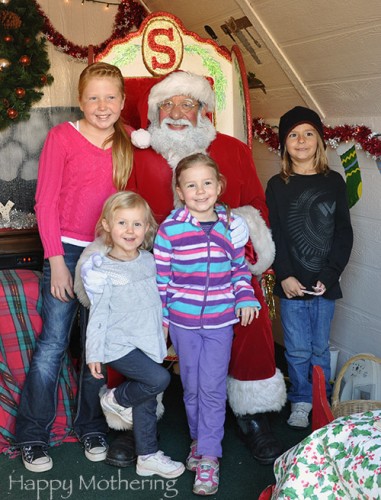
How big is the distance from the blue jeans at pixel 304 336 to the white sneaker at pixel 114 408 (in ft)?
2.80

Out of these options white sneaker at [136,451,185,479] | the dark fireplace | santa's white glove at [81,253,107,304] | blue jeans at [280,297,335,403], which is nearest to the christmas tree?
the dark fireplace

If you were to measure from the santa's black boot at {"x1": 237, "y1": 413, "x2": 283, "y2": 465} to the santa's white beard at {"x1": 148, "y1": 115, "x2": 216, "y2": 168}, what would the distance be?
3.64 feet

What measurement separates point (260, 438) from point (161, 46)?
6.28 ft

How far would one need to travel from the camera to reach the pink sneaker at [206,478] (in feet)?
7.95

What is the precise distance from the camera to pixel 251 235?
2.73 m

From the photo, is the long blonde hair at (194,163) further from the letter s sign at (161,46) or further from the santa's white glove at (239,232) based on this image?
the letter s sign at (161,46)

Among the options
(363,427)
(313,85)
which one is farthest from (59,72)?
(363,427)

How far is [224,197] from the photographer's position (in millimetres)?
2889

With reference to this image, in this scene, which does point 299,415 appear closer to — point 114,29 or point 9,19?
point 9,19

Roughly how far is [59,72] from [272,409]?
261 centimetres

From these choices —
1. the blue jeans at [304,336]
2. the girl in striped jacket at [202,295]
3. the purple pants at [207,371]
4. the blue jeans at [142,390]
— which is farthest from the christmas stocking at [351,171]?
the blue jeans at [142,390]

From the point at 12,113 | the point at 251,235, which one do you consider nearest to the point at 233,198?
the point at 251,235

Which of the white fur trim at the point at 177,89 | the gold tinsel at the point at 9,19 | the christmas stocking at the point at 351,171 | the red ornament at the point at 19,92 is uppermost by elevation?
the gold tinsel at the point at 9,19

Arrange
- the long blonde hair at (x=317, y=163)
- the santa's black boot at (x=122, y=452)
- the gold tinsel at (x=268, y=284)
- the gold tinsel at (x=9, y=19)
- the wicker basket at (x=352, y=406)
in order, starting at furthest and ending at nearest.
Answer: the gold tinsel at (x=9, y=19)
the long blonde hair at (x=317, y=163)
the gold tinsel at (x=268, y=284)
the santa's black boot at (x=122, y=452)
the wicker basket at (x=352, y=406)
